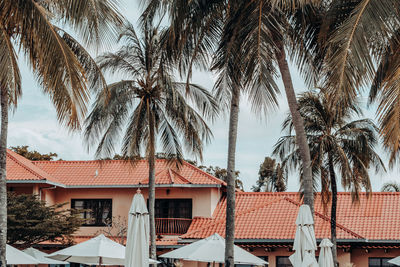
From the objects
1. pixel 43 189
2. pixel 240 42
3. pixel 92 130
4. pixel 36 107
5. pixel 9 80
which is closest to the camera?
pixel 9 80

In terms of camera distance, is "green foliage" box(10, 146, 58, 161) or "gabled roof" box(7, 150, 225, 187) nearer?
"gabled roof" box(7, 150, 225, 187)

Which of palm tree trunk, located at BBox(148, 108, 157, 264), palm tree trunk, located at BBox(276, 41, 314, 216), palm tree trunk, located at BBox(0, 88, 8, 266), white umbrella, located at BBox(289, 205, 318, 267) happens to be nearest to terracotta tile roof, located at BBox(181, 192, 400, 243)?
palm tree trunk, located at BBox(148, 108, 157, 264)

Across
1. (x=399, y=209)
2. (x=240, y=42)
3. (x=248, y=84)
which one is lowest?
(x=399, y=209)

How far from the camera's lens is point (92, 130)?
81.3 ft

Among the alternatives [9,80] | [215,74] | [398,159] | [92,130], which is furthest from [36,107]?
[398,159]

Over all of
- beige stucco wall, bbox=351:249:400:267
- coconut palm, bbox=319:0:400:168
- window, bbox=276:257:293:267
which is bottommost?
window, bbox=276:257:293:267

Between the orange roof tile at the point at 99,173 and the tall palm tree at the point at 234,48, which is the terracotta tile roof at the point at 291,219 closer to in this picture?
the orange roof tile at the point at 99,173

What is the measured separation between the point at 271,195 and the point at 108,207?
8.07 m

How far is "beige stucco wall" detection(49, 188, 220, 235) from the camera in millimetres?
31109

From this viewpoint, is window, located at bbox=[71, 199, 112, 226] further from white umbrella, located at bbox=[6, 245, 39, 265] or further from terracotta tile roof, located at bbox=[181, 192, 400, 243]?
white umbrella, located at bbox=[6, 245, 39, 265]

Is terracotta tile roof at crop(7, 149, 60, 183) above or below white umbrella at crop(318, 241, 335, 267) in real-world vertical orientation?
above

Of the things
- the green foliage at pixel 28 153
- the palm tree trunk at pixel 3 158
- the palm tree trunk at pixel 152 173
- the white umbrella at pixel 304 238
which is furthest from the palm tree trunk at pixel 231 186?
the green foliage at pixel 28 153

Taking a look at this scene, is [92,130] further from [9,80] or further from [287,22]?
[9,80]

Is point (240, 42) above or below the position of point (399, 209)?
above
